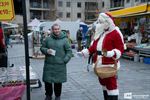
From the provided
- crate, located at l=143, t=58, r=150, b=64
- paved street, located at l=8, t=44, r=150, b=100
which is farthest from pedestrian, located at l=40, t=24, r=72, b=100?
crate, located at l=143, t=58, r=150, b=64

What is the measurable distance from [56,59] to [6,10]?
2.11 meters

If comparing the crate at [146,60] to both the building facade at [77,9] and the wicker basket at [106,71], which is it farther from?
the building facade at [77,9]

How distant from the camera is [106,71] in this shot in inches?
214

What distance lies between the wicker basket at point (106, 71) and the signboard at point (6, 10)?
5.37 feet

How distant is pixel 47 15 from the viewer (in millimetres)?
73375

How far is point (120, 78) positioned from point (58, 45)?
13.4ft

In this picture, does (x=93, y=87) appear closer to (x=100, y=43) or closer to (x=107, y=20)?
(x=100, y=43)

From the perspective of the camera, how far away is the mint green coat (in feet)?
22.1

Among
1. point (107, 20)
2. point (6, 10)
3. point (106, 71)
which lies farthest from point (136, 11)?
point (6, 10)

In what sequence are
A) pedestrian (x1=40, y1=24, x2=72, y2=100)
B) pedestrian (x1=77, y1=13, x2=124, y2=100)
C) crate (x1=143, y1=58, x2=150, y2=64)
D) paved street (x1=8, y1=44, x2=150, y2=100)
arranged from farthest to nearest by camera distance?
crate (x1=143, y1=58, x2=150, y2=64) < paved street (x1=8, y1=44, x2=150, y2=100) < pedestrian (x1=40, y1=24, x2=72, y2=100) < pedestrian (x1=77, y1=13, x2=124, y2=100)

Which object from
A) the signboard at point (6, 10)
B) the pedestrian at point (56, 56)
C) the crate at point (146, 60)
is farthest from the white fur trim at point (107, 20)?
the crate at point (146, 60)

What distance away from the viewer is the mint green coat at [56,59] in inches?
265

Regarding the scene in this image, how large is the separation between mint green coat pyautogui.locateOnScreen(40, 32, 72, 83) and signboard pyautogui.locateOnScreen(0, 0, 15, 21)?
1913 mm

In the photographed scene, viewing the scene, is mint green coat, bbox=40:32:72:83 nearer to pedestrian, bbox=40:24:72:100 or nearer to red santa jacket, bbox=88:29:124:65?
pedestrian, bbox=40:24:72:100
